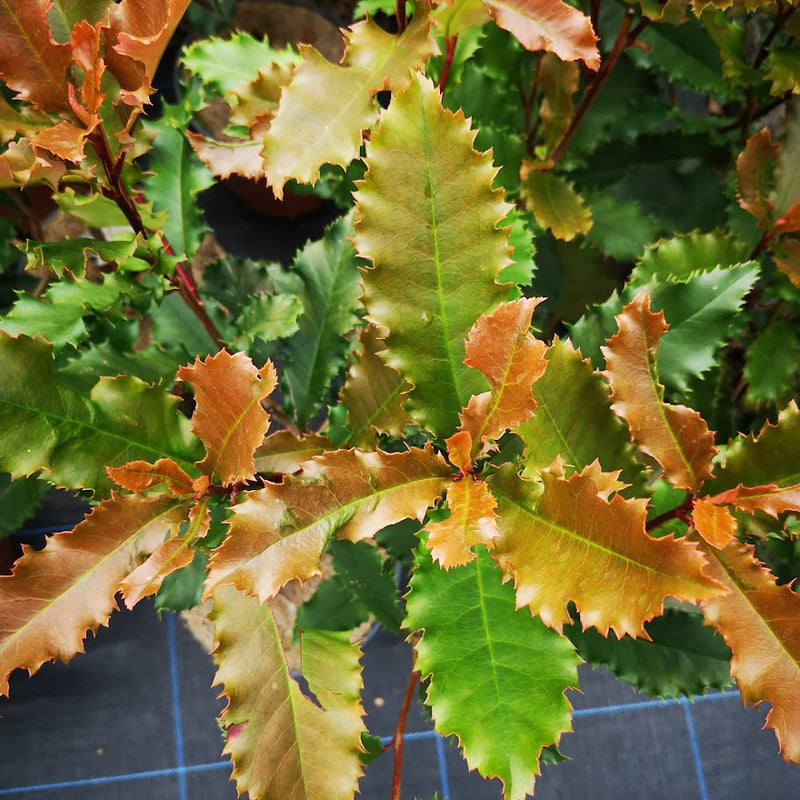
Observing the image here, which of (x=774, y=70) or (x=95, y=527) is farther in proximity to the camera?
(x=774, y=70)

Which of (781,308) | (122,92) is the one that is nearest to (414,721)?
(781,308)

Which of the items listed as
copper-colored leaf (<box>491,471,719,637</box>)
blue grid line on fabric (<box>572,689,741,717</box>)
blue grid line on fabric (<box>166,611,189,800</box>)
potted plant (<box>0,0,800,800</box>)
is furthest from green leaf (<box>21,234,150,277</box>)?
blue grid line on fabric (<box>572,689,741,717</box>)

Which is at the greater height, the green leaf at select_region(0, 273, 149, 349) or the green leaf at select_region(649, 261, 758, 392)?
the green leaf at select_region(0, 273, 149, 349)

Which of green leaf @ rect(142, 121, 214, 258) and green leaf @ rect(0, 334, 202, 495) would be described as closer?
green leaf @ rect(0, 334, 202, 495)

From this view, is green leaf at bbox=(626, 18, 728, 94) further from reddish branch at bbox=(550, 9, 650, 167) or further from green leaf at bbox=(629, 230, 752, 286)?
green leaf at bbox=(629, 230, 752, 286)

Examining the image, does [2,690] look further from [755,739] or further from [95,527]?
[755,739]

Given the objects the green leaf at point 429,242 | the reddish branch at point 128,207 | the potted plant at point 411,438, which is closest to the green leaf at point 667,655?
the potted plant at point 411,438
